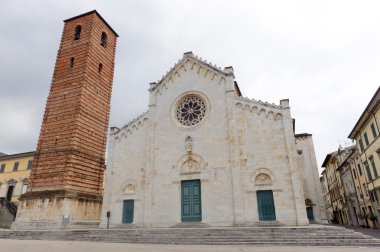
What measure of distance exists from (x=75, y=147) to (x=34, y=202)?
5857mm

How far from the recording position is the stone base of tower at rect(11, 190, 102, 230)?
21644 millimetres

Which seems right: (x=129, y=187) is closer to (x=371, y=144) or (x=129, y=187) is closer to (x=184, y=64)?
(x=184, y=64)

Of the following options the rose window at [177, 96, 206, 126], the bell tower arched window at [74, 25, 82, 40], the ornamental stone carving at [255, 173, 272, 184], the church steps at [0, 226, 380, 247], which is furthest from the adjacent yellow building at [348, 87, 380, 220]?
the bell tower arched window at [74, 25, 82, 40]

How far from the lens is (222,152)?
65.1 ft

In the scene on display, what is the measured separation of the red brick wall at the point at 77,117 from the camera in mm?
24062

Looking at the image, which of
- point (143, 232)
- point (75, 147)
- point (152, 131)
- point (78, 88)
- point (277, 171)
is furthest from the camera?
point (78, 88)

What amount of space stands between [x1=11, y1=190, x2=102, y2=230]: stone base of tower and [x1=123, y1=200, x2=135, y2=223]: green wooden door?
15.0ft

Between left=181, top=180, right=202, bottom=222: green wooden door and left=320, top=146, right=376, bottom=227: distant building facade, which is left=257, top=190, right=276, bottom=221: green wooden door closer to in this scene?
left=181, top=180, right=202, bottom=222: green wooden door

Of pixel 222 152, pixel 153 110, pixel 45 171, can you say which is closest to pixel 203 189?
pixel 222 152

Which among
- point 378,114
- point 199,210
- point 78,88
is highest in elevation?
point 78,88

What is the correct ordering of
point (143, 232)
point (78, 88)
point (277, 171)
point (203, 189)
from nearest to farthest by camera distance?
point (143, 232) → point (277, 171) → point (203, 189) → point (78, 88)

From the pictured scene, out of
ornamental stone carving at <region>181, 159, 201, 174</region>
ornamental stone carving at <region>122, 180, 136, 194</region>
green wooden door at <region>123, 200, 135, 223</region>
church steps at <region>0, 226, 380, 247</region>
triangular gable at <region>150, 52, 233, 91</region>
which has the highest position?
triangular gable at <region>150, 52, 233, 91</region>

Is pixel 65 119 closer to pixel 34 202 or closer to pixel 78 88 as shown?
pixel 78 88

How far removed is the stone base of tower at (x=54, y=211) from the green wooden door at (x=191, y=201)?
9701mm
